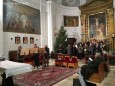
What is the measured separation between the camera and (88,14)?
18.2m

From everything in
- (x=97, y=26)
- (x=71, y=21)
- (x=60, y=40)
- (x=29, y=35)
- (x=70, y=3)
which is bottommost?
(x=60, y=40)

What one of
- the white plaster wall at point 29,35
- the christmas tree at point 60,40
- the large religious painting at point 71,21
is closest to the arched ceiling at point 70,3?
the large religious painting at point 71,21

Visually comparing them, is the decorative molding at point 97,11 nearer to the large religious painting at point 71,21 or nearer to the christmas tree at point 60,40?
the large religious painting at point 71,21

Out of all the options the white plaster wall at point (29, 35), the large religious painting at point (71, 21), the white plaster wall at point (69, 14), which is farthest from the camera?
the large religious painting at point (71, 21)

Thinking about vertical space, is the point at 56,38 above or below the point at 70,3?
below

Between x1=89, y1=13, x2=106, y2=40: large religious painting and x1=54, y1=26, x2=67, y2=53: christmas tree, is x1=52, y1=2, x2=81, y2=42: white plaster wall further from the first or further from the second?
x1=89, y1=13, x2=106, y2=40: large religious painting

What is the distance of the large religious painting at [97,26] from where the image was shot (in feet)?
55.4

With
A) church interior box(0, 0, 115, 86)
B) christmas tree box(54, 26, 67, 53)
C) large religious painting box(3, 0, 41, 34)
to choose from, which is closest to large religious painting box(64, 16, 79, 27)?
church interior box(0, 0, 115, 86)

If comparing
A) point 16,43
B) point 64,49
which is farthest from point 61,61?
point 64,49

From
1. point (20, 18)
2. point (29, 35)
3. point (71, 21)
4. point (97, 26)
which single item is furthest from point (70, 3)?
point (20, 18)

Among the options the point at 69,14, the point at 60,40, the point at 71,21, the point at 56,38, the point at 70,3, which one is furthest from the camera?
the point at 70,3

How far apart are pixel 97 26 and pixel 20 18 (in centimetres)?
823

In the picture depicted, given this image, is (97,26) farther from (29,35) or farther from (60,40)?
(29,35)

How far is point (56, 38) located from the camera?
695 inches
